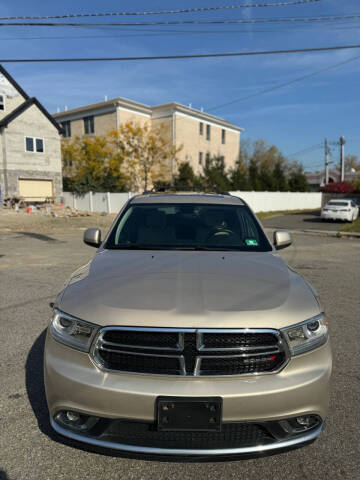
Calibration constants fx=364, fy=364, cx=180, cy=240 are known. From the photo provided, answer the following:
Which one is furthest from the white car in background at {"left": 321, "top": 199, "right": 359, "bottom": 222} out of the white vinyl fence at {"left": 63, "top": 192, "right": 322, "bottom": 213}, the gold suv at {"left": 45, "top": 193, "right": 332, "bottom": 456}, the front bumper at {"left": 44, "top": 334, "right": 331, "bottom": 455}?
the front bumper at {"left": 44, "top": 334, "right": 331, "bottom": 455}

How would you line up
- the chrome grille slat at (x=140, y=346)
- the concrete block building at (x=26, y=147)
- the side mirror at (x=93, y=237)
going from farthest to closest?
the concrete block building at (x=26, y=147) → the side mirror at (x=93, y=237) → the chrome grille slat at (x=140, y=346)

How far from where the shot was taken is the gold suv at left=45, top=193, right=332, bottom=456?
1.90 m

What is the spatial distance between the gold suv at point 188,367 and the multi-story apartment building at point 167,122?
35.8 metres

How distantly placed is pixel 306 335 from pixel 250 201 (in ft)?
110

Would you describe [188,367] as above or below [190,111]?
below

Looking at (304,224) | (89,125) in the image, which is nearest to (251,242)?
(304,224)

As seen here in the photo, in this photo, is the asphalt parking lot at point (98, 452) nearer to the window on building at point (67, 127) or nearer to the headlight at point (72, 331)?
the headlight at point (72, 331)

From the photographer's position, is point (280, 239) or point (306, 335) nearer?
point (306, 335)

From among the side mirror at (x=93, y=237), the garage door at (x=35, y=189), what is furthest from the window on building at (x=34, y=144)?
the side mirror at (x=93, y=237)

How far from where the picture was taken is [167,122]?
37438 mm

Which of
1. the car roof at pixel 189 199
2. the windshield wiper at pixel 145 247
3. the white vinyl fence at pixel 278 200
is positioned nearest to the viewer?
the windshield wiper at pixel 145 247

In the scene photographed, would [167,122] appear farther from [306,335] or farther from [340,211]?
[306,335]

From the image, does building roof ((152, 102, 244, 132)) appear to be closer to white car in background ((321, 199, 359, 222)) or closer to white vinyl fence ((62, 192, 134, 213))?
white vinyl fence ((62, 192, 134, 213))

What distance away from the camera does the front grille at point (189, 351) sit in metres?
2.00
